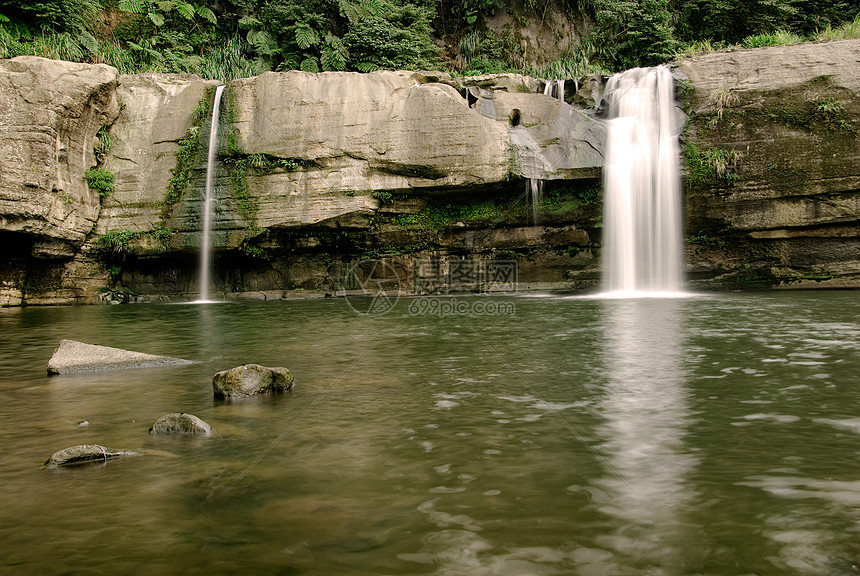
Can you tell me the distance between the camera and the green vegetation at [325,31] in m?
19.5

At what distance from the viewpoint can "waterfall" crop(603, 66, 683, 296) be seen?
605 inches

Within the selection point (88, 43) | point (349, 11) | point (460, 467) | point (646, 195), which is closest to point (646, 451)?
point (460, 467)

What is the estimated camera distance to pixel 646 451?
3.52m

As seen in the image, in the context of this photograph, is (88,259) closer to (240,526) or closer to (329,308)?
(329,308)

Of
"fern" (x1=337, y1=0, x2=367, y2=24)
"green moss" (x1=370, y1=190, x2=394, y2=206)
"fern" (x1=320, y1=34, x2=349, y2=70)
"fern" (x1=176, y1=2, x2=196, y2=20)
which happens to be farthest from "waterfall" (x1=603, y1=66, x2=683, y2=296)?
"fern" (x1=176, y1=2, x2=196, y2=20)

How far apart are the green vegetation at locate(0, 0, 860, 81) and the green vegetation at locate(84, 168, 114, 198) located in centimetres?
418

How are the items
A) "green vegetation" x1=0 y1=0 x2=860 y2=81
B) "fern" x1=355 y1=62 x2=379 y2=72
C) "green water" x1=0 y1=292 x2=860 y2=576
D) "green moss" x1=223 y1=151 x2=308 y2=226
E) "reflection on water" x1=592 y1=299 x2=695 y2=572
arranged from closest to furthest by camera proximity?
"green water" x1=0 y1=292 x2=860 y2=576
"reflection on water" x1=592 y1=299 x2=695 y2=572
"green moss" x1=223 y1=151 x2=308 y2=226
"green vegetation" x1=0 y1=0 x2=860 y2=81
"fern" x1=355 y1=62 x2=379 y2=72

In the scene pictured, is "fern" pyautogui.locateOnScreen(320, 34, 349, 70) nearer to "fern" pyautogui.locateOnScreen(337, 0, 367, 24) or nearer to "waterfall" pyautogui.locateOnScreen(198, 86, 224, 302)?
"fern" pyautogui.locateOnScreen(337, 0, 367, 24)

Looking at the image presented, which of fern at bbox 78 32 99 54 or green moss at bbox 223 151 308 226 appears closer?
green moss at bbox 223 151 308 226

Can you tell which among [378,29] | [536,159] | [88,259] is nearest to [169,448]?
[536,159]

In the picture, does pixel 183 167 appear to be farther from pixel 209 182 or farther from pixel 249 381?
pixel 249 381

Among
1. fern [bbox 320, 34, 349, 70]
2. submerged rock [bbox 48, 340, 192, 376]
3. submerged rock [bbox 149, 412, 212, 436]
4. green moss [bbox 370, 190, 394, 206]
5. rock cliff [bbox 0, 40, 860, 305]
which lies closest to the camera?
submerged rock [bbox 149, 412, 212, 436]

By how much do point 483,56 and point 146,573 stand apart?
82.6ft

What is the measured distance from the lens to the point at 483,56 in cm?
2491
